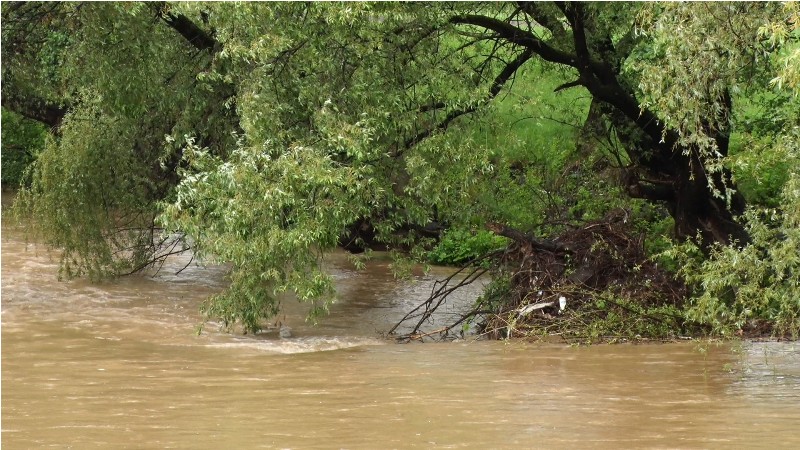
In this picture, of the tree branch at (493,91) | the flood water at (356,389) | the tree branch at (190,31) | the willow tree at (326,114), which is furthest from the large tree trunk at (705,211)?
the tree branch at (190,31)

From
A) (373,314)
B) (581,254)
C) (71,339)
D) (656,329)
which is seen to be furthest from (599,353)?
(71,339)

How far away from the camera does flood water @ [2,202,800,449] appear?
845cm

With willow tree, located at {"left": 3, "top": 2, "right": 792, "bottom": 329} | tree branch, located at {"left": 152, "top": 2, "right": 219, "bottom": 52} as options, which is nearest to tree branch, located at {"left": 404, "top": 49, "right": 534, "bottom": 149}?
willow tree, located at {"left": 3, "top": 2, "right": 792, "bottom": 329}

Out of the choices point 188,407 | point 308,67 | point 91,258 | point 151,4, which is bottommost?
point 188,407

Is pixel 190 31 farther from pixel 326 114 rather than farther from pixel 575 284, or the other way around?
pixel 575 284

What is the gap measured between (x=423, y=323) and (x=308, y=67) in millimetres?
4062

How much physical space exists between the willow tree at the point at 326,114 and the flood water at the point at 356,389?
3.93 feet

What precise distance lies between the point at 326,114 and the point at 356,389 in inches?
133

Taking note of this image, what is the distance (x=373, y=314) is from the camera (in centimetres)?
1616

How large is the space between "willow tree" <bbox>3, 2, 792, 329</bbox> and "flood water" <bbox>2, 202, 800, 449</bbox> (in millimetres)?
1197

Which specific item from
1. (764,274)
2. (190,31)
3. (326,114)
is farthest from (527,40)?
(764,274)

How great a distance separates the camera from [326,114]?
12461 mm

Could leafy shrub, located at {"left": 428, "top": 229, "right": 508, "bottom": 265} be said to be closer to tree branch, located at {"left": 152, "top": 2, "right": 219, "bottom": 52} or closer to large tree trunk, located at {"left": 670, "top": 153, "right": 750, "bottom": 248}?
large tree trunk, located at {"left": 670, "top": 153, "right": 750, "bottom": 248}

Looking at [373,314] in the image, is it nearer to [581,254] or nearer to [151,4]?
[581,254]
